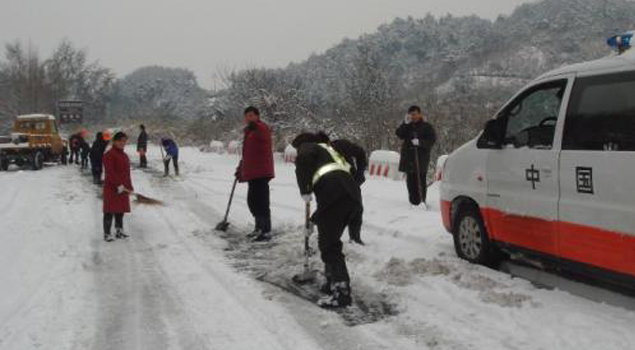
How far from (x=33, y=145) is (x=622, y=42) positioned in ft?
79.0

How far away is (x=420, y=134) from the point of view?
987cm

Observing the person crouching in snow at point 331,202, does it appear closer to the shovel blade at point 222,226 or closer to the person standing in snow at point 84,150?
the shovel blade at point 222,226

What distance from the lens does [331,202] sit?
17.4 feet

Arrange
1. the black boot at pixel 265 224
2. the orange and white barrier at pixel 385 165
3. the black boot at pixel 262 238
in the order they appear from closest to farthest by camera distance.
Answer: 1. the black boot at pixel 262 238
2. the black boot at pixel 265 224
3. the orange and white barrier at pixel 385 165

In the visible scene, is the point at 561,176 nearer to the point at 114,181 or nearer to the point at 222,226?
the point at 222,226

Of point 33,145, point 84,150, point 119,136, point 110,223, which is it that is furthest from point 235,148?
point 110,223

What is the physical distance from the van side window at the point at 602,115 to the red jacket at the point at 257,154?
177 inches

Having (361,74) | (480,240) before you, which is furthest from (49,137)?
(480,240)

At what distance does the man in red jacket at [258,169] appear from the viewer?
8.46m

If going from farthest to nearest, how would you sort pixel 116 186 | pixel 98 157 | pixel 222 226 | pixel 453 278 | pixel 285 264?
pixel 98 157 < pixel 222 226 < pixel 116 186 < pixel 285 264 < pixel 453 278

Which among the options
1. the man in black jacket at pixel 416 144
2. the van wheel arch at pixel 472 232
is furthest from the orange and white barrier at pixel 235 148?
the van wheel arch at pixel 472 232

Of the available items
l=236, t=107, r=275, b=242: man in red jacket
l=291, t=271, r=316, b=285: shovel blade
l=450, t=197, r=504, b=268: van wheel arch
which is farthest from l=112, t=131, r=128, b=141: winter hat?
l=450, t=197, r=504, b=268: van wheel arch

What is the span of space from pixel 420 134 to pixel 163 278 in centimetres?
519

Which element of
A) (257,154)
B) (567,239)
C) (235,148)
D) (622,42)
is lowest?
(567,239)
